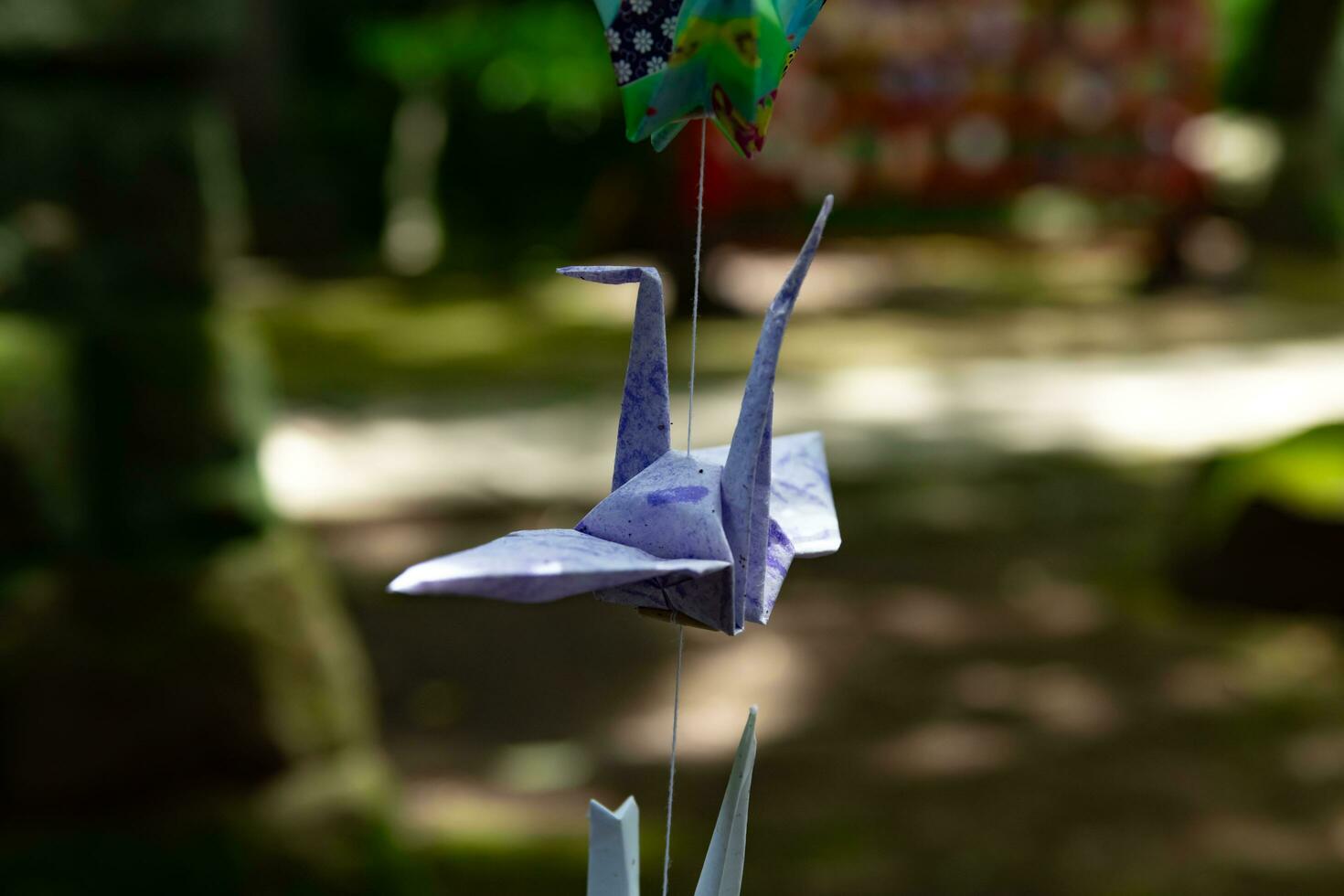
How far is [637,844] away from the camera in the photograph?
2.59ft

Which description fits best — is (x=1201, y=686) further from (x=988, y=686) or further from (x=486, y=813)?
(x=486, y=813)

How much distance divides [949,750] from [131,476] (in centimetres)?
252

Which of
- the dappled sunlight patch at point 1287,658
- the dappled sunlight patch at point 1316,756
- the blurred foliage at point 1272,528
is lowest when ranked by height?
the dappled sunlight patch at point 1316,756

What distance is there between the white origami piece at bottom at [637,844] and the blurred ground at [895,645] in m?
2.32

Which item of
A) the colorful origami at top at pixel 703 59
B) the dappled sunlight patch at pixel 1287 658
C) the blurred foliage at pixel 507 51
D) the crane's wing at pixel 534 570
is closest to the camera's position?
the crane's wing at pixel 534 570

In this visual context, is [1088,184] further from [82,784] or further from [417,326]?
[82,784]

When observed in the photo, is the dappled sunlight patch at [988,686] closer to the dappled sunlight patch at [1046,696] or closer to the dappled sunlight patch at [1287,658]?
the dappled sunlight patch at [1046,696]

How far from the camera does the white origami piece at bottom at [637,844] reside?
794 mm

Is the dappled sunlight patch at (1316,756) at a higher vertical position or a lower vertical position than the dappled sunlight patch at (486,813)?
lower

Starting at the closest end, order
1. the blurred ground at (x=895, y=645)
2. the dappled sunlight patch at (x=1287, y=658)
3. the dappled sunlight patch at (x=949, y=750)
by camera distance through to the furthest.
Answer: the blurred ground at (x=895, y=645) → the dappled sunlight patch at (x=949, y=750) → the dappled sunlight patch at (x=1287, y=658)

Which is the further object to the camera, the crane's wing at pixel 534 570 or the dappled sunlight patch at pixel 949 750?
the dappled sunlight patch at pixel 949 750

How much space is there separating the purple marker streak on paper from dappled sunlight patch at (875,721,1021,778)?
137 inches

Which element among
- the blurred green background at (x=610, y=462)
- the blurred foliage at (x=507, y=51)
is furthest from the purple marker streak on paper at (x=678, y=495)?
the blurred foliage at (x=507, y=51)

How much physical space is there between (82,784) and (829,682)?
2.52 m
